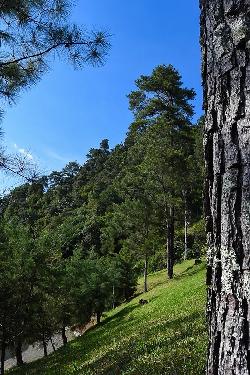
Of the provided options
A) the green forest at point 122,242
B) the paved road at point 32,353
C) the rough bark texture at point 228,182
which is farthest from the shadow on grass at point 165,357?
the paved road at point 32,353

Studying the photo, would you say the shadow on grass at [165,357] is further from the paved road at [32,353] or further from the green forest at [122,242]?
the paved road at [32,353]

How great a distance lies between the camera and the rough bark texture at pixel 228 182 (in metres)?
1.83

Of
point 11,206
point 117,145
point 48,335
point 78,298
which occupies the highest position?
point 117,145

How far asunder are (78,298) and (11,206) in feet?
87.5

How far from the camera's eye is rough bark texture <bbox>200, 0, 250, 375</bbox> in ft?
5.99

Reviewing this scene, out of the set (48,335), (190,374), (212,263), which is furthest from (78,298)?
(212,263)

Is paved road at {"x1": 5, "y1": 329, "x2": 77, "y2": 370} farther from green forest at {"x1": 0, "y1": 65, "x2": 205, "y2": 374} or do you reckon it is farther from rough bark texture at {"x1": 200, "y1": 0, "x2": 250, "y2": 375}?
rough bark texture at {"x1": 200, "y1": 0, "x2": 250, "y2": 375}

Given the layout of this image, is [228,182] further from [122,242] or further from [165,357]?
[122,242]

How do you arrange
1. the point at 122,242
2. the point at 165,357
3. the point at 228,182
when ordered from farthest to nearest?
the point at 122,242, the point at 165,357, the point at 228,182

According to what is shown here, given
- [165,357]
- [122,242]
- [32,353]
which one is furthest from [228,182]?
[32,353]

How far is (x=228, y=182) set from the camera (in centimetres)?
193

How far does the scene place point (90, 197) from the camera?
314 feet

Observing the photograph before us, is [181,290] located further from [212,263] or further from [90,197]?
[90,197]

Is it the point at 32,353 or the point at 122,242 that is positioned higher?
the point at 122,242
